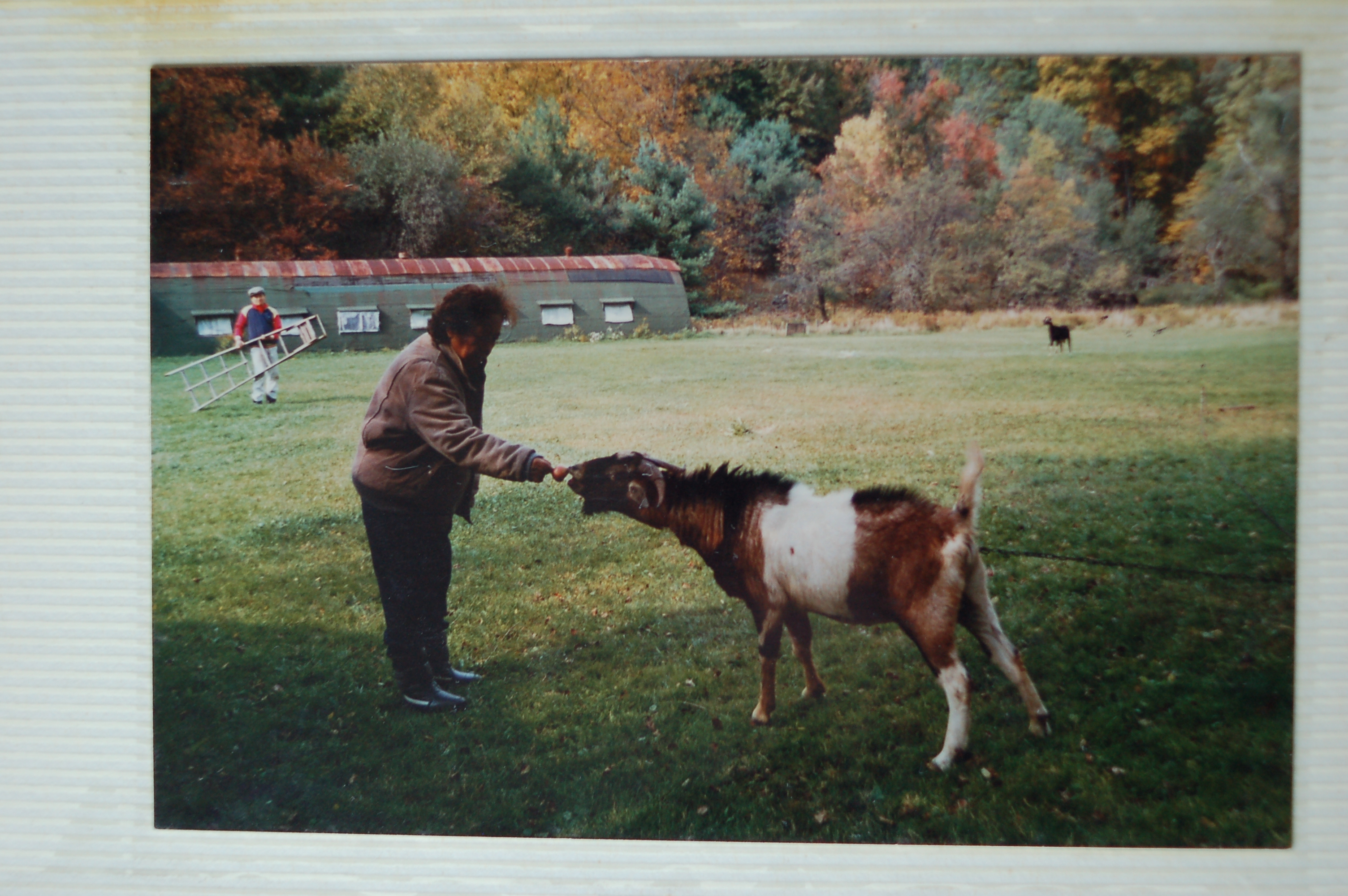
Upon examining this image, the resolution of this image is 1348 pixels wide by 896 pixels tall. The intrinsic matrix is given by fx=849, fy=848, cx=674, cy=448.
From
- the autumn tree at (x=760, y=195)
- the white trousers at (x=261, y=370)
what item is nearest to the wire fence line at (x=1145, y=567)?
the autumn tree at (x=760, y=195)

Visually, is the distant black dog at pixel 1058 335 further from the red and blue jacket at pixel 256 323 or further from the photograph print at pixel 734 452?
the red and blue jacket at pixel 256 323

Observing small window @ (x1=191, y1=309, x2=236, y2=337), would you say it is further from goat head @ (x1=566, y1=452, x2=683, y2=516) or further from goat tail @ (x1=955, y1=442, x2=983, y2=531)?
goat tail @ (x1=955, y1=442, x2=983, y2=531)

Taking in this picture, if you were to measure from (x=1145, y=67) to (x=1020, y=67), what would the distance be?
586 mm

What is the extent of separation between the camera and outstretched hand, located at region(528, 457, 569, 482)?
417 cm

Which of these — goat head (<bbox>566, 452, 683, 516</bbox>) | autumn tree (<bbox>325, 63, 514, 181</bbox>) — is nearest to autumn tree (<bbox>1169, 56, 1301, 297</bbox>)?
goat head (<bbox>566, 452, 683, 516</bbox>)

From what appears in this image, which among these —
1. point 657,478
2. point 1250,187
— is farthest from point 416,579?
point 1250,187

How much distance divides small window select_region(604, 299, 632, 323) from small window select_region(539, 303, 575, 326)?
Answer: 22cm

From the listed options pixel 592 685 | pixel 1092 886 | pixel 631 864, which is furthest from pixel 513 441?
pixel 1092 886

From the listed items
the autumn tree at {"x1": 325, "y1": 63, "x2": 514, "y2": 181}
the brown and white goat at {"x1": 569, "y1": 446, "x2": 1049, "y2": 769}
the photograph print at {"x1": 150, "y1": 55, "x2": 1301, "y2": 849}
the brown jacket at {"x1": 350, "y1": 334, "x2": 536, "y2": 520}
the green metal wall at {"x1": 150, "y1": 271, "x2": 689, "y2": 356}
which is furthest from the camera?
the green metal wall at {"x1": 150, "y1": 271, "x2": 689, "y2": 356}

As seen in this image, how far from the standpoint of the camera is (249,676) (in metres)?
4.30

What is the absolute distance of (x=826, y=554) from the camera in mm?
3967

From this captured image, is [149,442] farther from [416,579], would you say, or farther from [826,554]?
[826,554]

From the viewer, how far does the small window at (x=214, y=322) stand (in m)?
4.38

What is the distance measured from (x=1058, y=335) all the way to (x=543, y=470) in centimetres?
261
